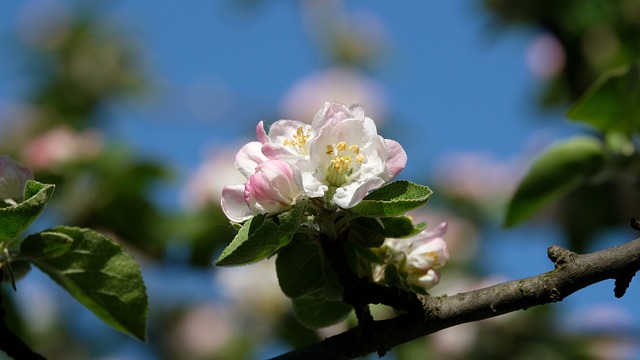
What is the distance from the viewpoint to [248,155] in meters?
1.19

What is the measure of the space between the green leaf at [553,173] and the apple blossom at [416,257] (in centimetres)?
57

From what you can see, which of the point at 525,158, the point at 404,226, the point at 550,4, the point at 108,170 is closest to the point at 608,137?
the point at 404,226

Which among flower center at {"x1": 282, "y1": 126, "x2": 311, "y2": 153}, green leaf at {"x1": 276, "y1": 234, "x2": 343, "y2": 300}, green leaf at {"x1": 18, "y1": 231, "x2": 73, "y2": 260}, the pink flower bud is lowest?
green leaf at {"x1": 18, "y1": 231, "x2": 73, "y2": 260}

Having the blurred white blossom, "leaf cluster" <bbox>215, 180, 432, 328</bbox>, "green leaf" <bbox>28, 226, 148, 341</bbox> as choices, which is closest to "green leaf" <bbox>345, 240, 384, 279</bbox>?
"leaf cluster" <bbox>215, 180, 432, 328</bbox>

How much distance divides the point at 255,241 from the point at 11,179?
1.34 ft

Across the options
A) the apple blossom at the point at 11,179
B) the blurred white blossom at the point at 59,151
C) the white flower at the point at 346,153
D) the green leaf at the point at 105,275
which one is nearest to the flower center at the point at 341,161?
the white flower at the point at 346,153

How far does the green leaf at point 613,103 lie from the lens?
1767 mm

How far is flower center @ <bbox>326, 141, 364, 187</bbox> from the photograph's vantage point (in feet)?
3.79

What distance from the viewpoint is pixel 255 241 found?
1.08 m

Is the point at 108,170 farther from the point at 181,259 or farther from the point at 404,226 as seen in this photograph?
the point at 404,226

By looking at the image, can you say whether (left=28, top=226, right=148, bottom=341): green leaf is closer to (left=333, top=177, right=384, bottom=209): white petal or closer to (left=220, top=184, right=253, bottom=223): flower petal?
(left=220, top=184, right=253, bottom=223): flower petal

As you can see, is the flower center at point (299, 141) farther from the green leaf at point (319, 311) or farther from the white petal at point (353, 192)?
the green leaf at point (319, 311)

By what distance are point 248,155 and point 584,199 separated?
188 centimetres

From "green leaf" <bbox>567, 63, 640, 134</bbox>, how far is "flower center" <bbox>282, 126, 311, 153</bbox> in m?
0.74
